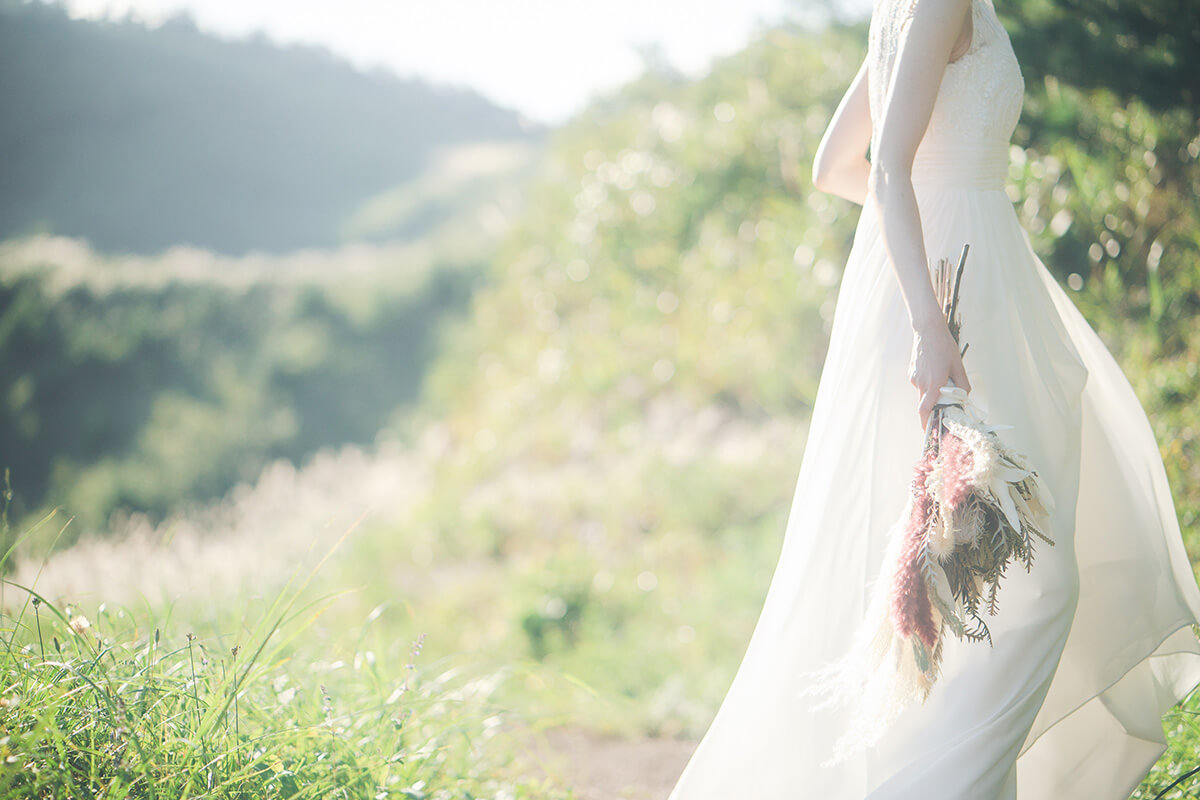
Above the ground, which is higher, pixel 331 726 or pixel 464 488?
pixel 331 726

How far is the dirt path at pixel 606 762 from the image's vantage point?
8.73 feet

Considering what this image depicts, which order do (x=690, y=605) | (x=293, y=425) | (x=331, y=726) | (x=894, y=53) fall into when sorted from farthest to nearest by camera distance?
(x=293, y=425)
(x=690, y=605)
(x=331, y=726)
(x=894, y=53)

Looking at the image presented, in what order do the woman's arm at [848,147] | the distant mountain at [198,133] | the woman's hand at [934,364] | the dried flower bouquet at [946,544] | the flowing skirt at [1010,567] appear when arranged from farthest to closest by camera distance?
1. the distant mountain at [198,133]
2. the woman's arm at [848,147]
3. the flowing skirt at [1010,567]
4. the woman's hand at [934,364]
5. the dried flower bouquet at [946,544]

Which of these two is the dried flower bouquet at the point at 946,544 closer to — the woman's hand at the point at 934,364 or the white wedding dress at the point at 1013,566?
the woman's hand at the point at 934,364

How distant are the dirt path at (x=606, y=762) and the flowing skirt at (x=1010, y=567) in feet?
4.08

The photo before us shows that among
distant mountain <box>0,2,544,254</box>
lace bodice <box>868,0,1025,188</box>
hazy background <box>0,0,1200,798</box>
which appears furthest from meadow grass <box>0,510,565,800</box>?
distant mountain <box>0,2,544,254</box>

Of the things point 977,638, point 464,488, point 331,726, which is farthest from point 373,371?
point 977,638

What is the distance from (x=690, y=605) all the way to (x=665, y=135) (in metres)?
4.78

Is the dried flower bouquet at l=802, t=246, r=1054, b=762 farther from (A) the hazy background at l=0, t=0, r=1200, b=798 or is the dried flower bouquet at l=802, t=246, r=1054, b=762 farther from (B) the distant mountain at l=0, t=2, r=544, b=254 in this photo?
(B) the distant mountain at l=0, t=2, r=544, b=254

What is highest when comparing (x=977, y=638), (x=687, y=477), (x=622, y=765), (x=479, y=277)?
(x=479, y=277)

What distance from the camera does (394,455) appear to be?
7.58 m

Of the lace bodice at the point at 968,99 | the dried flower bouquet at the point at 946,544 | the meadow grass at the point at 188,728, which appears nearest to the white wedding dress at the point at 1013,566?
the lace bodice at the point at 968,99

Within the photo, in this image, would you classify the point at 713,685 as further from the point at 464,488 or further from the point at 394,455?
the point at 394,455

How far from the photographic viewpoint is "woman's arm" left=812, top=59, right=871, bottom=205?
5.65 ft
